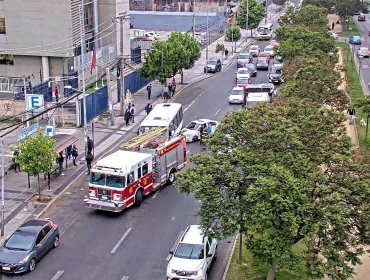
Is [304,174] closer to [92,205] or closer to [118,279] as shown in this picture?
[118,279]

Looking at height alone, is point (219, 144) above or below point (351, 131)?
above

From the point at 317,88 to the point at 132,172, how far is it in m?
13.8

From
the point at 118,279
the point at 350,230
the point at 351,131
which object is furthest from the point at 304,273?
the point at 351,131

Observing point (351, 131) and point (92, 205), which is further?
point (351, 131)

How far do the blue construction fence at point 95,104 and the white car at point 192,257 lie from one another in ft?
82.1

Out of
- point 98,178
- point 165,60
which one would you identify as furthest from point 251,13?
point 98,178

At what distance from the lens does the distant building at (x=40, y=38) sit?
59.9 meters

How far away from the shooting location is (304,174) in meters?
21.9

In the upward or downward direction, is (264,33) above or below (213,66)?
below

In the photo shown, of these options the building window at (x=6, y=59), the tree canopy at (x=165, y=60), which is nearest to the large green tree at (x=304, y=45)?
the tree canopy at (x=165, y=60)

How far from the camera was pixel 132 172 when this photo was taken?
3238 cm

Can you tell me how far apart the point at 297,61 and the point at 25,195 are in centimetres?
2344

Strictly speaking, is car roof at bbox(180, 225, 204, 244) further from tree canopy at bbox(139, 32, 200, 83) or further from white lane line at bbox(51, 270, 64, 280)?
tree canopy at bbox(139, 32, 200, 83)

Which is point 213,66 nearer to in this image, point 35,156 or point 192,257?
point 35,156
